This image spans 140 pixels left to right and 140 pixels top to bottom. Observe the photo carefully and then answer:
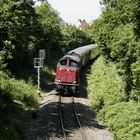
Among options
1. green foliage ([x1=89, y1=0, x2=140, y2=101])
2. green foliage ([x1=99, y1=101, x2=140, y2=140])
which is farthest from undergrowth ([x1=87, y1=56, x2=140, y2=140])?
green foliage ([x1=89, y1=0, x2=140, y2=101])

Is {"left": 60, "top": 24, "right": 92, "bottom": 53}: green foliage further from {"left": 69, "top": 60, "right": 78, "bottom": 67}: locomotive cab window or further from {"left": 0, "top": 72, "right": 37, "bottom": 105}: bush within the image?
{"left": 0, "top": 72, "right": 37, "bottom": 105}: bush

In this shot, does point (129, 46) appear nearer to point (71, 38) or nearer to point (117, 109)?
point (117, 109)

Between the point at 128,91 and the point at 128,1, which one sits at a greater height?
the point at 128,1

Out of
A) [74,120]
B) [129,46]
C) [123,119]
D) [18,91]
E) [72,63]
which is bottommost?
[74,120]

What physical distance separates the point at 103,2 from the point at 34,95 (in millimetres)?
40073

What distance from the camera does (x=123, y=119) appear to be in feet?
70.4

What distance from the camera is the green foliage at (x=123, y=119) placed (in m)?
19.5

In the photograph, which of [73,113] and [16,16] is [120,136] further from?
[16,16]

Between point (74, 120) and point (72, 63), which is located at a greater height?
point (72, 63)

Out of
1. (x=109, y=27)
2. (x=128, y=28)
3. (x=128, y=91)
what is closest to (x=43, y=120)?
(x=128, y=91)

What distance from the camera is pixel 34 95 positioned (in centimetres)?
3081

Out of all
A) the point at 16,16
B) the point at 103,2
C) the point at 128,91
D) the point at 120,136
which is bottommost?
the point at 120,136

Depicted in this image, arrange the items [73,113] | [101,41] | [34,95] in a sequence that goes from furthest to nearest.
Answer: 1. [101,41]
2. [34,95]
3. [73,113]

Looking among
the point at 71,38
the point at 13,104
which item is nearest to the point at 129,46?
the point at 13,104
